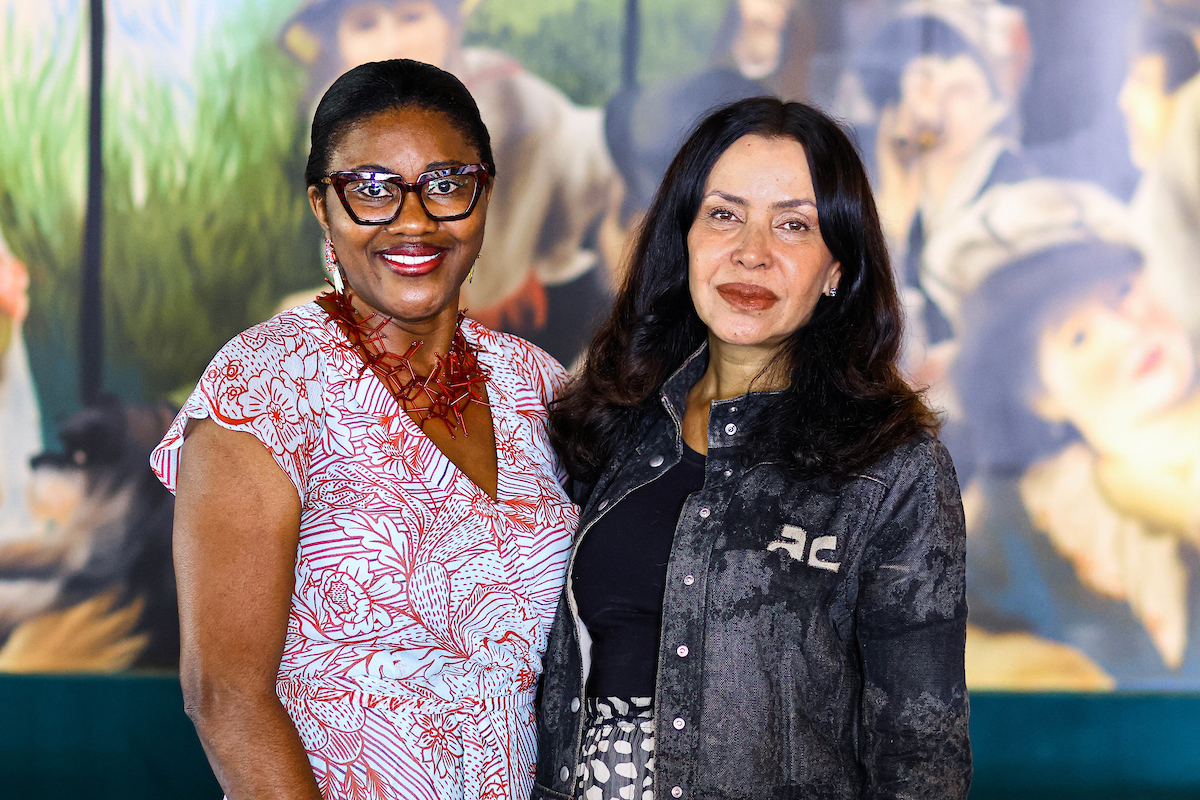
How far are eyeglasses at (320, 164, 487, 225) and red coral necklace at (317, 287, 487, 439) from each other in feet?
0.53

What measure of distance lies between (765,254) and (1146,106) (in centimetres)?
239

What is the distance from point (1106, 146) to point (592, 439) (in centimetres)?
245

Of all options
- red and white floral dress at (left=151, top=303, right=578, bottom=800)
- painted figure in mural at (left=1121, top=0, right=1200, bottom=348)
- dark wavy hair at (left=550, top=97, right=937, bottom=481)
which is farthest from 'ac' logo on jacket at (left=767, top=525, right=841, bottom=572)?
painted figure in mural at (left=1121, top=0, right=1200, bottom=348)

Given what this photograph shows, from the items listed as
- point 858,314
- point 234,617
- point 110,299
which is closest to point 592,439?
point 858,314

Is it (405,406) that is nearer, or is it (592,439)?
(405,406)

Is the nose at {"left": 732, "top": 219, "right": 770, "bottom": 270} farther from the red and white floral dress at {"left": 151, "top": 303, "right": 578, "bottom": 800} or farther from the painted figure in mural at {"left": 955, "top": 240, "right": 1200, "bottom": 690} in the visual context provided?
→ the painted figure in mural at {"left": 955, "top": 240, "right": 1200, "bottom": 690}

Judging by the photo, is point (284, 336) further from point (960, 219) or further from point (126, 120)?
point (960, 219)

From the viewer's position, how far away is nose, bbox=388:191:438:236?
1760 millimetres

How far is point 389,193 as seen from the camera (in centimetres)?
176

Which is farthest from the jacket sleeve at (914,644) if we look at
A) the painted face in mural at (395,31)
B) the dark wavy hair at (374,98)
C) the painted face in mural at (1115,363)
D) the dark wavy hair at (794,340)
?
the painted face in mural at (395,31)

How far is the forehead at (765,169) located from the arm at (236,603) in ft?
3.17

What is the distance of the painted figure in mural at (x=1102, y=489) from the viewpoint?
3.50m

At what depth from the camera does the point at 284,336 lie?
166cm

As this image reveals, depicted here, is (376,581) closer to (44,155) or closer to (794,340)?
(794,340)
